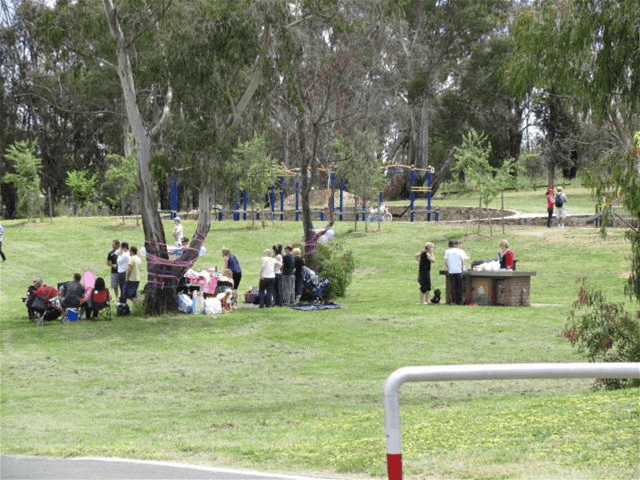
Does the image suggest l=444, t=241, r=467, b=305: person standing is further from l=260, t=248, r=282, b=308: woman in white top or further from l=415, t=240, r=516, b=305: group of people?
l=260, t=248, r=282, b=308: woman in white top

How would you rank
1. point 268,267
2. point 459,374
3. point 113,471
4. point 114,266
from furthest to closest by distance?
point 114,266 < point 268,267 < point 113,471 < point 459,374

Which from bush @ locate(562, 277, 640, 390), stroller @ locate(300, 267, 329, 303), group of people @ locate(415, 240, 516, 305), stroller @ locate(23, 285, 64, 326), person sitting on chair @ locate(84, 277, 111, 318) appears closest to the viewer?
bush @ locate(562, 277, 640, 390)

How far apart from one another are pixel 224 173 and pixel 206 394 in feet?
35.8

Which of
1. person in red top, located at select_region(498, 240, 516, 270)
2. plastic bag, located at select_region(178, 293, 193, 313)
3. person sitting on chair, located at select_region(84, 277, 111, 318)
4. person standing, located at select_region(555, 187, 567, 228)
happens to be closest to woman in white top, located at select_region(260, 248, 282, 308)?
plastic bag, located at select_region(178, 293, 193, 313)

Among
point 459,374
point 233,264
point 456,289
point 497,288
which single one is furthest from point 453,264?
point 459,374

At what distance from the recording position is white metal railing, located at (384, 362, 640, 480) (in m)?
5.05

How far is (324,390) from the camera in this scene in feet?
54.6

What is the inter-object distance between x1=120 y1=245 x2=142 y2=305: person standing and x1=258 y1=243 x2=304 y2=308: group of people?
2920mm

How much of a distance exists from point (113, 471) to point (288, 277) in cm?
1754

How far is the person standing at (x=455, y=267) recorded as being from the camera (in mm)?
25297

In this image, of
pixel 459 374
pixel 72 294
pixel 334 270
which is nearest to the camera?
pixel 459 374

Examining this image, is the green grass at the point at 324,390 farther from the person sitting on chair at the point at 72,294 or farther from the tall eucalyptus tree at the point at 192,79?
the tall eucalyptus tree at the point at 192,79

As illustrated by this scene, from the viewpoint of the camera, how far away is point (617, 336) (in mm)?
14844

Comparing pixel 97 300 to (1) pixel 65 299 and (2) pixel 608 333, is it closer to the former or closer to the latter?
(1) pixel 65 299
